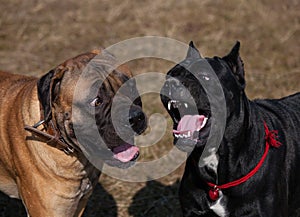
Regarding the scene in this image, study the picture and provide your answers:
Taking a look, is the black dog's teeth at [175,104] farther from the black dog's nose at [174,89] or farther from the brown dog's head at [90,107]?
the brown dog's head at [90,107]

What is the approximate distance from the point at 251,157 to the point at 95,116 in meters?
1.09

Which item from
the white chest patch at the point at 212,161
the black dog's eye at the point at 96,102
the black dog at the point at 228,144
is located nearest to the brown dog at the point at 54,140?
the black dog's eye at the point at 96,102

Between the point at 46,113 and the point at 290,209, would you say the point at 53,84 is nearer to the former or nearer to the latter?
the point at 46,113

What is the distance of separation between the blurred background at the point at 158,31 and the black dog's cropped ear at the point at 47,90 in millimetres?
2603

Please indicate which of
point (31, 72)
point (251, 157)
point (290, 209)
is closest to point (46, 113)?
point (251, 157)

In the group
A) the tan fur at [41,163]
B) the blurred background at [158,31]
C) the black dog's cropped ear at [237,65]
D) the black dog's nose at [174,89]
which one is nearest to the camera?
the black dog's nose at [174,89]

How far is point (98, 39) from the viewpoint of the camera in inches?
378

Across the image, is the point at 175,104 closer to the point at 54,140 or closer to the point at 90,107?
the point at 90,107

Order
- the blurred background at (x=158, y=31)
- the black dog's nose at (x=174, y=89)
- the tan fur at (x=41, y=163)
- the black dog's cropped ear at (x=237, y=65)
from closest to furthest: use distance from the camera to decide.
A: the black dog's nose at (x=174, y=89) → the black dog's cropped ear at (x=237, y=65) → the tan fur at (x=41, y=163) → the blurred background at (x=158, y=31)

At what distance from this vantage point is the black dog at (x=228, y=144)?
3945 millimetres

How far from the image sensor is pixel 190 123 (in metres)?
4.01

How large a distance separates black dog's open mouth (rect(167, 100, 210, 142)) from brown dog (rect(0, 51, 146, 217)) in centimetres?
23

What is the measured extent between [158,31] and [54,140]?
601 cm

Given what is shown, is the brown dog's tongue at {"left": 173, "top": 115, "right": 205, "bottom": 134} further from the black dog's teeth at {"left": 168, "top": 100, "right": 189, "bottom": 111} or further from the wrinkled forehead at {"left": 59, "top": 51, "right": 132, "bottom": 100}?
the wrinkled forehead at {"left": 59, "top": 51, "right": 132, "bottom": 100}
